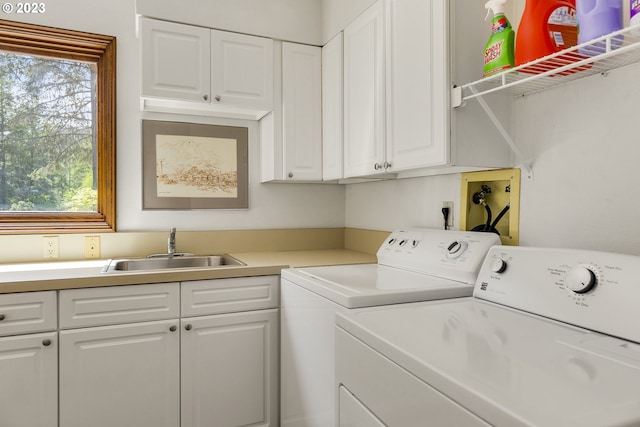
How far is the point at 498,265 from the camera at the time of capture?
4.41ft

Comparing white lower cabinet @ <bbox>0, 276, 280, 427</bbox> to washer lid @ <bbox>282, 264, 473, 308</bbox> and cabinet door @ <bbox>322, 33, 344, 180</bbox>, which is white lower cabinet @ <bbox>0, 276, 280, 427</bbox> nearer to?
washer lid @ <bbox>282, 264, 473, 308</bbox>

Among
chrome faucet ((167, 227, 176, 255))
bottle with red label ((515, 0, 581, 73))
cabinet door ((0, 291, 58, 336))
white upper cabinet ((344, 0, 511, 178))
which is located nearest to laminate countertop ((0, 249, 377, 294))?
Answer: cabinet door ((0, 291, 58, 336))

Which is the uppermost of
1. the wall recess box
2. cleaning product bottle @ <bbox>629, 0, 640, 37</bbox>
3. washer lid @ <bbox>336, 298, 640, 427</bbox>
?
cleaning product bottle @ <bbox>629, 0, 640, 37</bbox>

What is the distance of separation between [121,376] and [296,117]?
62.1 inches

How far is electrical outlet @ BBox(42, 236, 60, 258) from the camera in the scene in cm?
217

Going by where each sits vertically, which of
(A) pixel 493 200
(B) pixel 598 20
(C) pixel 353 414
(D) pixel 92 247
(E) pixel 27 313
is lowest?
(C) pixel 353 414

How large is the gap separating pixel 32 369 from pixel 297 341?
41.2 inches

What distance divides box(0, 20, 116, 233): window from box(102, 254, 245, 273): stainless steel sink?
237 millimetres

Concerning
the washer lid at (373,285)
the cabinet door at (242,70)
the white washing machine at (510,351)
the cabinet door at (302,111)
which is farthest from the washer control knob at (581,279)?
the cabinet door at (242,70)

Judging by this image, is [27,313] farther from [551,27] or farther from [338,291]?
[551,27]

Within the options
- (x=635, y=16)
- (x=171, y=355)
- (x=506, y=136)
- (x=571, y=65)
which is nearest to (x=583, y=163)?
(x=506, y=136)

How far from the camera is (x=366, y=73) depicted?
2041 millimetres

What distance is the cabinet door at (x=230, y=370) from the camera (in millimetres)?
1905

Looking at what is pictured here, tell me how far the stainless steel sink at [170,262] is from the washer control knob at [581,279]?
1472mm
